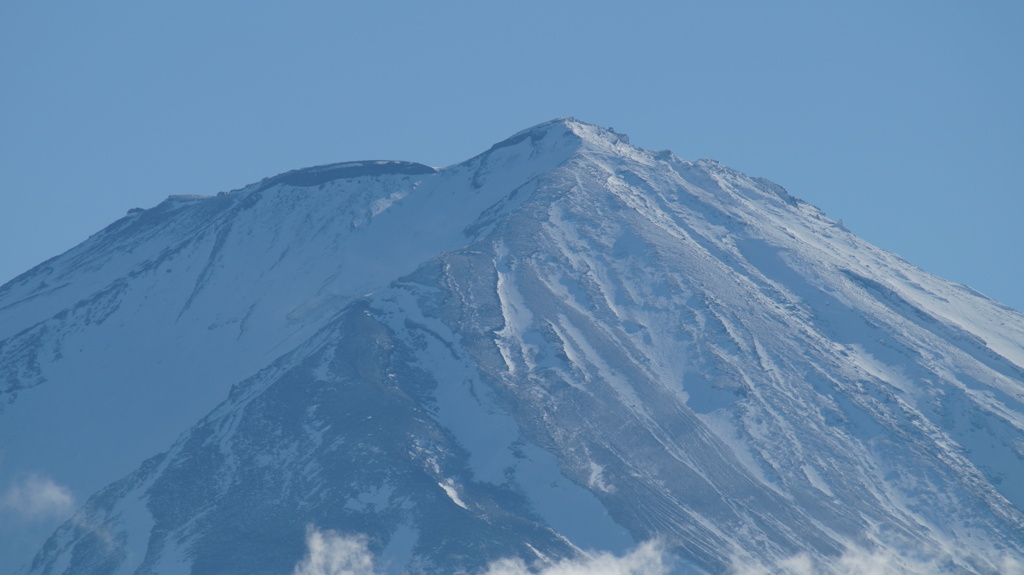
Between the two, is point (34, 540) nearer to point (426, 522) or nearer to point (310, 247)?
point (426, 522)

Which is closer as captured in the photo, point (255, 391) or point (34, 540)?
point (34, 540)

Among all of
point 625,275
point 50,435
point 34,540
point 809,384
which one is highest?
point 625,275

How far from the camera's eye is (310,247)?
18750 cm

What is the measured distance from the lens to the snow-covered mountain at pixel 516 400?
129 meters

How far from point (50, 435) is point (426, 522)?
5180 cm

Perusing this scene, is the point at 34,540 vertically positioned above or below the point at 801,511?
below

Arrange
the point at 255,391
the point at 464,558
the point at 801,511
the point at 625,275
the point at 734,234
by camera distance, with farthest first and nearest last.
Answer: the point at 734,234 < the point at 625,275 < the point at 255,391 < the point at 801,511 < the point at 464,558

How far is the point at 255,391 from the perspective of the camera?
492 feet

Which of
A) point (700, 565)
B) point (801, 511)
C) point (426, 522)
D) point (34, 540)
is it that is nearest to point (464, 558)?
point (426, 522)

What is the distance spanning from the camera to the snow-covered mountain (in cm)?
12938

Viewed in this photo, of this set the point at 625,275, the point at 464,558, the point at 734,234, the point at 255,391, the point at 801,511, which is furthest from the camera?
the point at 734,234

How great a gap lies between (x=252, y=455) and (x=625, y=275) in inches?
1939

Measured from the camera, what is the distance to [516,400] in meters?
142

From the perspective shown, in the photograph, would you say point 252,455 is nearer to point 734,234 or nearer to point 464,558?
point 464,558
